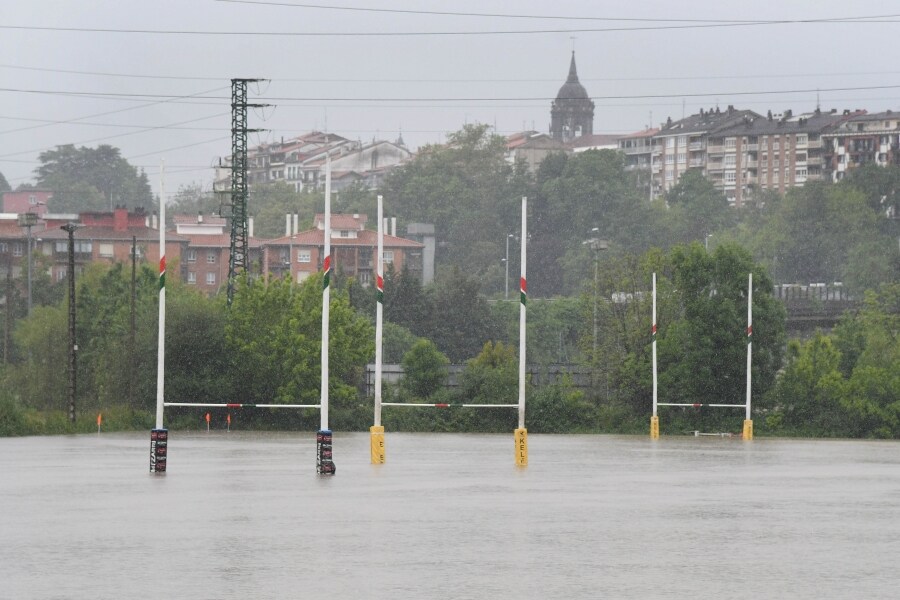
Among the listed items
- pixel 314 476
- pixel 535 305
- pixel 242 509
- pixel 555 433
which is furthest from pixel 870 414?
pixel 535 305

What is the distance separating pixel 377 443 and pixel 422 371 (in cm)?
4231

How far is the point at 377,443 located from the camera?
125 ft

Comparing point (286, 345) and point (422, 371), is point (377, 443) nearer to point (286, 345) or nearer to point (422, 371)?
point (286, 345)

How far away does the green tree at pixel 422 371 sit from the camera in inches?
3152

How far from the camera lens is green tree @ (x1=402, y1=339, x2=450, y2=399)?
8006 centimetres

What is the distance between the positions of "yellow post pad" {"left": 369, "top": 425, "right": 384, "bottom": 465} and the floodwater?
1.01 ft

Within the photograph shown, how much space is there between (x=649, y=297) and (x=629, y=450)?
36.9 metres

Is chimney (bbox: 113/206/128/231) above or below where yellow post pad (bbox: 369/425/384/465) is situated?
above

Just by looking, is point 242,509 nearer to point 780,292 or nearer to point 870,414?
point 870,414

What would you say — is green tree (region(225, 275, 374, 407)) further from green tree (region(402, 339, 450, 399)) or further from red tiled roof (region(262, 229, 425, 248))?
red tiled roof (region(262, 229, 425, 248))

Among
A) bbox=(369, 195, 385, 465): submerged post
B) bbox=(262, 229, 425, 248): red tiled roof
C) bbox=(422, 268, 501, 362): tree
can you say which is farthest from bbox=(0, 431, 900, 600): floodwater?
bbox=(262, 229, 425, 248): red tiled roof

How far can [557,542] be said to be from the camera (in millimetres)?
21109

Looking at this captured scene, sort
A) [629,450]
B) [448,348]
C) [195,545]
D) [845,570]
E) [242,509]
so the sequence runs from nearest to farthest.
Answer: [845,570], [195,545], [242,509], [629,450], [448,348]

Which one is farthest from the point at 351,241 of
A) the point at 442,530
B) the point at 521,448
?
the point at 442,530
